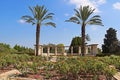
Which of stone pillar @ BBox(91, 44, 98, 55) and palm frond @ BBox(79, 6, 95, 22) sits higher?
palm frond @ BBox(79, 6, 95, 22)

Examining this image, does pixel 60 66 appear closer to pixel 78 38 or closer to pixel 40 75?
pixel 40 75

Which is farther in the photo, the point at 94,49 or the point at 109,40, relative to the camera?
the point at 109,40

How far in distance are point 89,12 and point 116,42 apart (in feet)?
35.6

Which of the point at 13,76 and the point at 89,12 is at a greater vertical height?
the point at 89,12

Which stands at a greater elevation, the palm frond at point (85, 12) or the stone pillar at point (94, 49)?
the palm frond at point (85, 12)

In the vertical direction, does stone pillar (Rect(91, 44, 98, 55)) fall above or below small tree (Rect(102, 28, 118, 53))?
below

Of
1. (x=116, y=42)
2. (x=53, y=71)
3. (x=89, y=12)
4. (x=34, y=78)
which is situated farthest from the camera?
(x=116, y=42)

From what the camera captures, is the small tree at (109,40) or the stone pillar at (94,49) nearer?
the stone pillar at (94,49)

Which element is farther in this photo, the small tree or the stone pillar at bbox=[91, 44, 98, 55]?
the small tree

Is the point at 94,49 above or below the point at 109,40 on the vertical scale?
below

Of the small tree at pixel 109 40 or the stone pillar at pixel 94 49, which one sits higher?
the small tree at pixel 109 40

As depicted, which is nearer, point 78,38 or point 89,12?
point 89,12

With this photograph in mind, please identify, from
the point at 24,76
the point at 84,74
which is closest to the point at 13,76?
the point at 24,76

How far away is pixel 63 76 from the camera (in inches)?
462
